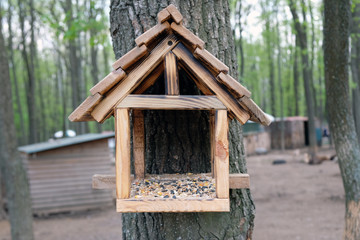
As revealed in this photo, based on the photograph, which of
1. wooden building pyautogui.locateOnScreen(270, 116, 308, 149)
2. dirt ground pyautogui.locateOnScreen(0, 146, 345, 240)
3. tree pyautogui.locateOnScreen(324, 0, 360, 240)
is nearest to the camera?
tree pyautogui.locateOnScreen(324, 0, 360, 240)

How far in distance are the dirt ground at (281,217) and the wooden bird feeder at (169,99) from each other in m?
6.94

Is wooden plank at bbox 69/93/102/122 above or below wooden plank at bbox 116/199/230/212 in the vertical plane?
above

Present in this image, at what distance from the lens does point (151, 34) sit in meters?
1.84

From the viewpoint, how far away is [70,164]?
1171 cm

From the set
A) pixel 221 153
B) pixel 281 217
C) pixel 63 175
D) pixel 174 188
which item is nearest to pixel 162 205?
pixel 174 188

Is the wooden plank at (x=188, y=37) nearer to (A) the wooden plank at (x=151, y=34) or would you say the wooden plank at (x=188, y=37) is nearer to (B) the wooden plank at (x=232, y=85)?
(A) the wooden plank at (x=151, y=34)

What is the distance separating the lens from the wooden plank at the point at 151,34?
1839 millimetres

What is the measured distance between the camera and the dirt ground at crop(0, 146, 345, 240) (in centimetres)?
863

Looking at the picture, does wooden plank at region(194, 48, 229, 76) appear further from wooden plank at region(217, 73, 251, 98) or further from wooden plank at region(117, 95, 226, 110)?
wooden plank at region(117, 95, 226, 110)

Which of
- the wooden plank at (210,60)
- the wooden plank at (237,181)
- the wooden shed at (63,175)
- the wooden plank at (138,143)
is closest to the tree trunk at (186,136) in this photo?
the wooden plank at (138,143)

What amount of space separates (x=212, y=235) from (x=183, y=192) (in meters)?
0.51

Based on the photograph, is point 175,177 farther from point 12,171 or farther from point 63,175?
point 63,175

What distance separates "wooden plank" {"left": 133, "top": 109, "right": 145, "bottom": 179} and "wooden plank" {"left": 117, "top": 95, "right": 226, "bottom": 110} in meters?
0.51

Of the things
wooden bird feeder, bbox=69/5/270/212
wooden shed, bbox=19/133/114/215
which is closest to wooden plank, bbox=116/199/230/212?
wooden bird feeder, bbox=69/5/270/212
